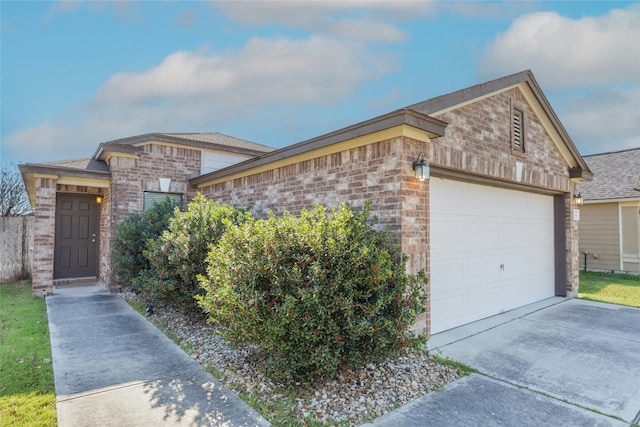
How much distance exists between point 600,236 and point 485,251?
32.9ft

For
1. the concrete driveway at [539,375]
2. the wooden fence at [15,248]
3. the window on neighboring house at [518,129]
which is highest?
the window on neighboring house at [518,129]

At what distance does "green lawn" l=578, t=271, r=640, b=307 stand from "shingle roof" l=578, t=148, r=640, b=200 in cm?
285

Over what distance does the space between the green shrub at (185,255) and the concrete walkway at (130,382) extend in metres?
0.66

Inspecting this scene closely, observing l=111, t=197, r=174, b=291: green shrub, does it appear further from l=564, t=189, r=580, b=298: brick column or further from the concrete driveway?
l=564, t=189, r=580, b=298: brick column

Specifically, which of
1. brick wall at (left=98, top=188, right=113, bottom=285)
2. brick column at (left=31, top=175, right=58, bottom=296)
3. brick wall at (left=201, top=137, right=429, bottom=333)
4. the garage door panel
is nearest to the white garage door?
the garage door panel

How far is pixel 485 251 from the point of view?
623cm

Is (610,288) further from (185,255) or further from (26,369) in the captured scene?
(26,369)

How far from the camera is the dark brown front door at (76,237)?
363 inches

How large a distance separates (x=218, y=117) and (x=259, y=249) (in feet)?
56.4

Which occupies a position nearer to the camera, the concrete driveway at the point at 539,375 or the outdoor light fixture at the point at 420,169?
the concrete driveway at the point at 539,375

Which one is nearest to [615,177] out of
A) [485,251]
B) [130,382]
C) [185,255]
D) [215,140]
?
[485,251]

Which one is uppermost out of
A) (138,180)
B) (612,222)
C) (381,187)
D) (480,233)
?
(138,180)

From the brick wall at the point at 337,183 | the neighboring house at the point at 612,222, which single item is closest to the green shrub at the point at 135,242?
the brick wall at the point at 337,183

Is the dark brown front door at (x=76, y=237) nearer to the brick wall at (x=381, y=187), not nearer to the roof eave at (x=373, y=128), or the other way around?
the roof eave at (x=373, y=128)
